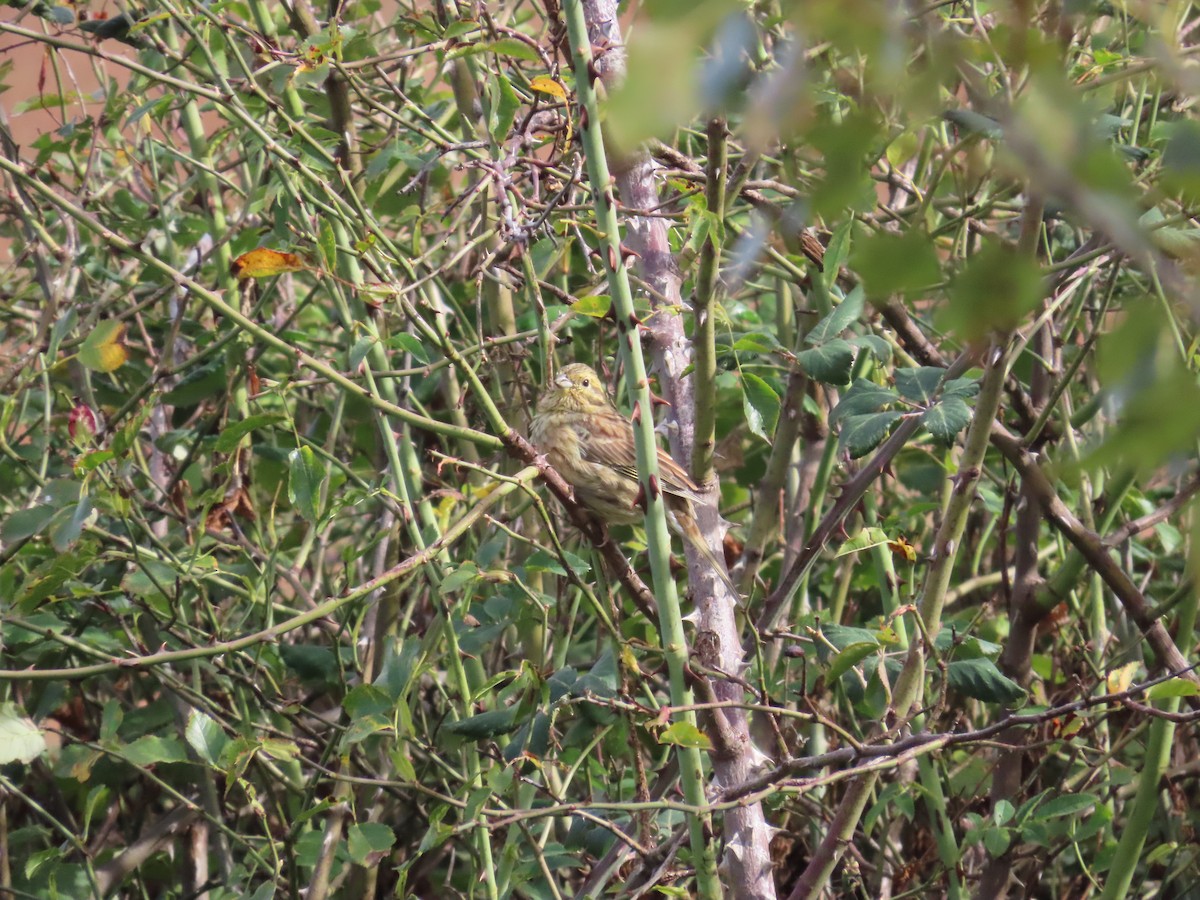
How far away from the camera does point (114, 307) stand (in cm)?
343

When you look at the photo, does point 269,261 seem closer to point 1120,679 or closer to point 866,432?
point 866,432

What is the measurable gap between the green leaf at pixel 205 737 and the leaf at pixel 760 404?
39.5 inches

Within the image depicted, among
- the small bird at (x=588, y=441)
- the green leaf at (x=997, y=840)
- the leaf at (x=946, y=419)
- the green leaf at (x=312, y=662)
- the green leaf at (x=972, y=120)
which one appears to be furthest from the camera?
the small bird at (x=588, y=441)

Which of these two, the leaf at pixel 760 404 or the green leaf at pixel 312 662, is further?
the green leaf at pixel 312 662

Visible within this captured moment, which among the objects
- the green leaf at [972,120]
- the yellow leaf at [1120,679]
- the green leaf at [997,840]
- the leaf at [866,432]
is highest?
the green leaf at [972,120]

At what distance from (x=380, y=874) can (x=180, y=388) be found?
1.34m

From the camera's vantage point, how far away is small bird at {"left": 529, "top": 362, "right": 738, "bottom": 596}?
120 inches

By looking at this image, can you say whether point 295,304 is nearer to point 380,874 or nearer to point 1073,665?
point 380,874

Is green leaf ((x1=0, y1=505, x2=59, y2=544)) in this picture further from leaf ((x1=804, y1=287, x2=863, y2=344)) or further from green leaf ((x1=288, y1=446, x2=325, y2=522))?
leaf ((x1=804, y1=287, x2=863, y2=344))

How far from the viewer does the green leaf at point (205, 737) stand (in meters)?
1.96

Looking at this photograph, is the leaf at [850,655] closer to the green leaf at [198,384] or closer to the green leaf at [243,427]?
the green leaf at [243,427]

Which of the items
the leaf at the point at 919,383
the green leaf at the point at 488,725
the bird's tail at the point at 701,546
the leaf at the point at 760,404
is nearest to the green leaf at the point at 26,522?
the green leaf at the point at 488,725

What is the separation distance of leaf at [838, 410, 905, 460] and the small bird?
1.06 meters

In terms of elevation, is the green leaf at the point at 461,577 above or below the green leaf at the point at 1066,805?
above
